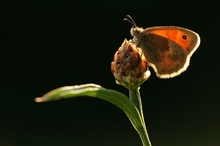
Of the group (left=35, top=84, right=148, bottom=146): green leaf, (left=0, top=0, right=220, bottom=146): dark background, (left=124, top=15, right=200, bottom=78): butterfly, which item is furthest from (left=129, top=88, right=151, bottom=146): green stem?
(left=0, top=0, right=220, bottom=146): dark background

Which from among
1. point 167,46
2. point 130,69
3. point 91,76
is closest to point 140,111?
point 130,69

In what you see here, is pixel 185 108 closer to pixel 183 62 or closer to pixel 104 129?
pixel 104 129

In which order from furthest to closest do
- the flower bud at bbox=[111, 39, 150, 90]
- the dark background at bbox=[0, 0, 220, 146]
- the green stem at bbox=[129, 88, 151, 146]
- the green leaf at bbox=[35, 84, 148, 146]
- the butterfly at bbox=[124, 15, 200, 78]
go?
1. the dark background at bbox=[0, 0, 220, 146]
2. the butterfly at bbox=[124, 15, 200, 78]
3. the flower bud at bbox=[111, 39, 150, 90]
4. the green stem at bbox=[129, 88, 151, 146]
5. the green leaf at bbox=[35, 84, 148, 146]

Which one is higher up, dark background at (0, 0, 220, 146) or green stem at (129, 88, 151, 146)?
dark background at (0, 0, 220, 146)

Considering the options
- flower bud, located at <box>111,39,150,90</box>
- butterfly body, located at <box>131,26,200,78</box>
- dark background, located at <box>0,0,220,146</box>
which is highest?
dark background, located at <box>0,0,220,146</box>

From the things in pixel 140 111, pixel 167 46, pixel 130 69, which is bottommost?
pixel 140 111

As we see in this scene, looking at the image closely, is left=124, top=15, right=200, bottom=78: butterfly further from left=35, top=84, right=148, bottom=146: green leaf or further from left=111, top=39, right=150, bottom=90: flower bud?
left=35, top=84, right=148, bottom=146: green leaf

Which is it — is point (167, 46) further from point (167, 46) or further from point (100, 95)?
point (100, 95)
